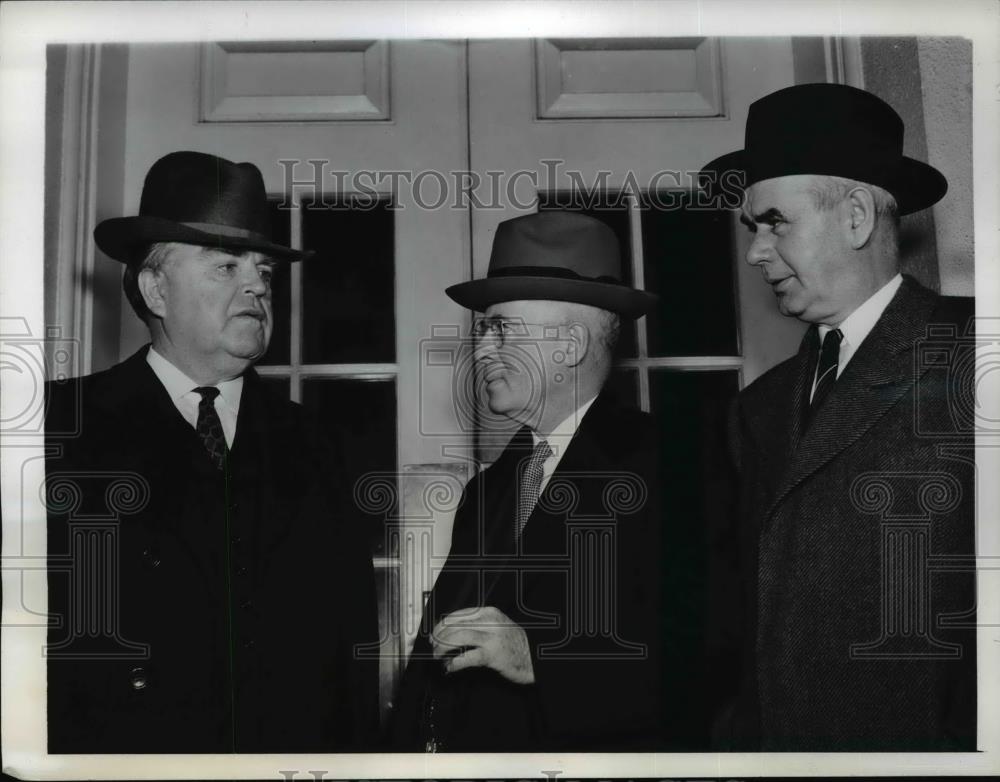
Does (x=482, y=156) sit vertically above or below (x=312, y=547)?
above

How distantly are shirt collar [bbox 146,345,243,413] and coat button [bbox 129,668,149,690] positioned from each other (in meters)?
0.62

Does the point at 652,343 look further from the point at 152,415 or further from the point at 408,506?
the point at 152,415

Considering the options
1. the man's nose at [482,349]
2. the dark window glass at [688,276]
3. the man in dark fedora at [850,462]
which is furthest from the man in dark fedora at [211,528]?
the man in dark fedora at [850,462]

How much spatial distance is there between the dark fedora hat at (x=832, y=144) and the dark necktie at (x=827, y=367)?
1.10ft

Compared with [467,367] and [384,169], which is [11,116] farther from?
[467,367]

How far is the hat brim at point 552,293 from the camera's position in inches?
85.0

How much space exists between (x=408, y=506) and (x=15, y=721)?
1062 millimetres

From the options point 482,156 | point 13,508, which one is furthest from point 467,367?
point 13,508

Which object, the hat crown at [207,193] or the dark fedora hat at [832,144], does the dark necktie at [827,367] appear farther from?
the hat crown at [207,193]

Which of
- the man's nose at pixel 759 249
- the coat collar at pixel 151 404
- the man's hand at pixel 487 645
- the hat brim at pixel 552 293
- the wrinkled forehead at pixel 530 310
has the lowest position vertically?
the man's hand at pixel 487 645

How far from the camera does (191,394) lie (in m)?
2.21

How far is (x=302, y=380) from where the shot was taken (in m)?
2.19

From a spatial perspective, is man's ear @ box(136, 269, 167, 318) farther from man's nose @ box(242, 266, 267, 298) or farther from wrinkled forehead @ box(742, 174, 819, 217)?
wrinkled forehead @ box(742, 174, 819, 217)

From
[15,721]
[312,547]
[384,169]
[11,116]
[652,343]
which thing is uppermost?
[11,116]
